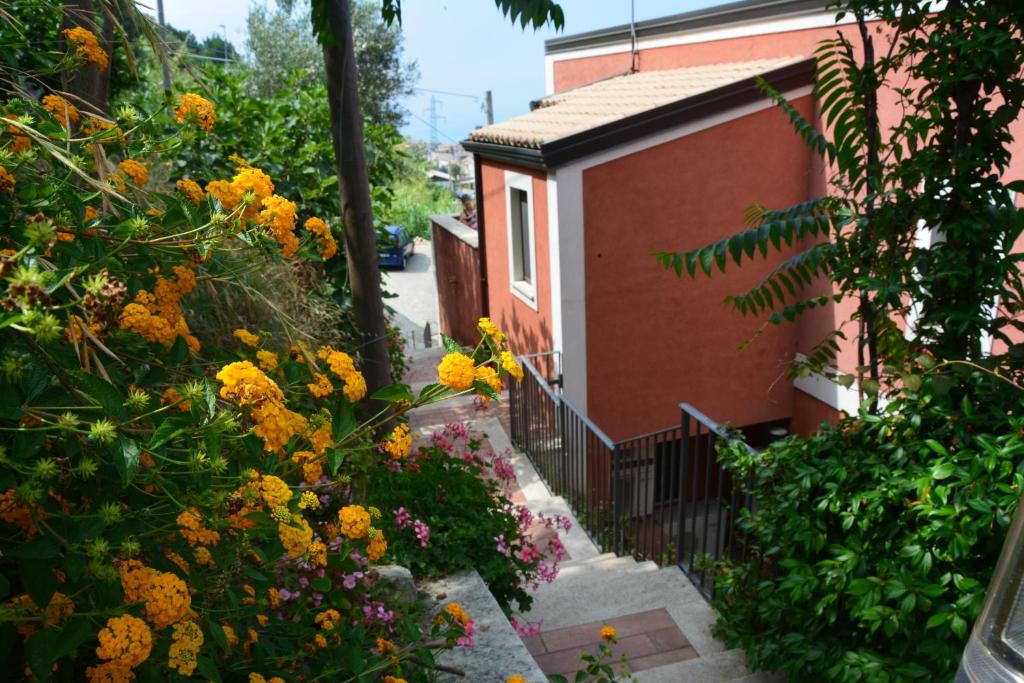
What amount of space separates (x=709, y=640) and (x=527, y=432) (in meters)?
4.14

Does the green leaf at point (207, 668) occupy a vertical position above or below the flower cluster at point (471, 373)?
below

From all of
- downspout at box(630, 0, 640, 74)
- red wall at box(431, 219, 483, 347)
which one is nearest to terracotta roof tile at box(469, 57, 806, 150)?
downspout at box(630, 0, 640, 74)

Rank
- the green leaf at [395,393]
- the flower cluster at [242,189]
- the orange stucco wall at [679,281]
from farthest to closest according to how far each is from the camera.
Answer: the orange stucco wall at [679,281] < the flower cluster at [242,189] < the green leaf at [395,393]

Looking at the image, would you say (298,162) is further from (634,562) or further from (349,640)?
(349,640)

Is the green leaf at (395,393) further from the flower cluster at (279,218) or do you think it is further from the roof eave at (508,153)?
the roof eave at (508,153)

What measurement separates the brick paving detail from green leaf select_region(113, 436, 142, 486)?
2756mm

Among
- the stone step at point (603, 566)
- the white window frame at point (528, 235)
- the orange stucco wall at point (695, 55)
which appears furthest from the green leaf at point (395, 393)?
the white window frame at point (528, 235)

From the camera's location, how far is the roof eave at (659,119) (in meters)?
7.50

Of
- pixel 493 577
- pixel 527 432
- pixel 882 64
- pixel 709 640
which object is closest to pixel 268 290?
pixel 493 577

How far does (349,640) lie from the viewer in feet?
6.37

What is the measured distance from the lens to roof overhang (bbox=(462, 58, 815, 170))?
7500 mm

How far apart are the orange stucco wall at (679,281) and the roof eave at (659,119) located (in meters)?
0.21

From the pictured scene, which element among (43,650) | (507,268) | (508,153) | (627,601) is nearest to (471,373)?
(43,650)

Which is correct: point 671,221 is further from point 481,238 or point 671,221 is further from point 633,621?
point 633,621
